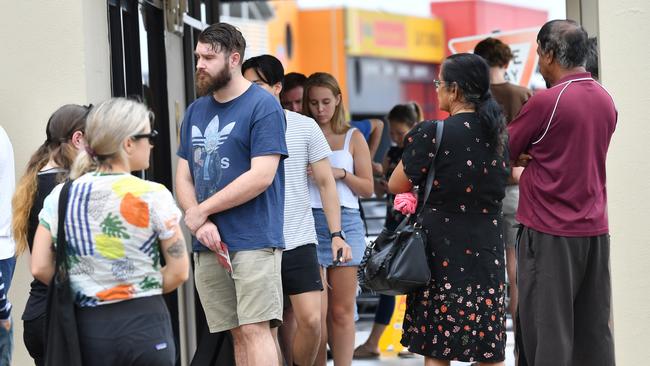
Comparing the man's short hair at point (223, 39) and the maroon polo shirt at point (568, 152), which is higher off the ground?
the man's short hair at point (223, 39)

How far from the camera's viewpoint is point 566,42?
520 centimetres

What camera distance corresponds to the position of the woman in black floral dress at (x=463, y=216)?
16.9ft

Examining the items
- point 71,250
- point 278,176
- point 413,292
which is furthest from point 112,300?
point 413,292

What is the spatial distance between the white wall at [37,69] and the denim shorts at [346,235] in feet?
5.29

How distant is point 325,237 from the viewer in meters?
6.42

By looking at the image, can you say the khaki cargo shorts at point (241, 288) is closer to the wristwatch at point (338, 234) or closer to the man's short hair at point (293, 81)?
the wristwatch at point (338, 234)

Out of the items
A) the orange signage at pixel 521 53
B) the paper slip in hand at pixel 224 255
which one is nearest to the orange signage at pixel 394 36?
the orange signage at pixel 521 53

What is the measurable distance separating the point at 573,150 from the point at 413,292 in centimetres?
103

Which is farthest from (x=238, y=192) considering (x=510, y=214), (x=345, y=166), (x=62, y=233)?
(x=510, y=214)

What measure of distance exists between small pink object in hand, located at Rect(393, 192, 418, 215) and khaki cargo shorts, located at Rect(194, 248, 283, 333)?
672 millimetres

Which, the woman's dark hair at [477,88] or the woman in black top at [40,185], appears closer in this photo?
the woman in black top at [40,185]

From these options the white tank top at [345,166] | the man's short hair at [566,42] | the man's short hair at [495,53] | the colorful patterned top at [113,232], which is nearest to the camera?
the colorful patterned top at [113,232]

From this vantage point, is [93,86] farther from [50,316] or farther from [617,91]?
[617,91]

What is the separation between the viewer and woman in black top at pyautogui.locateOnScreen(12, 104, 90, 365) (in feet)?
14.6
